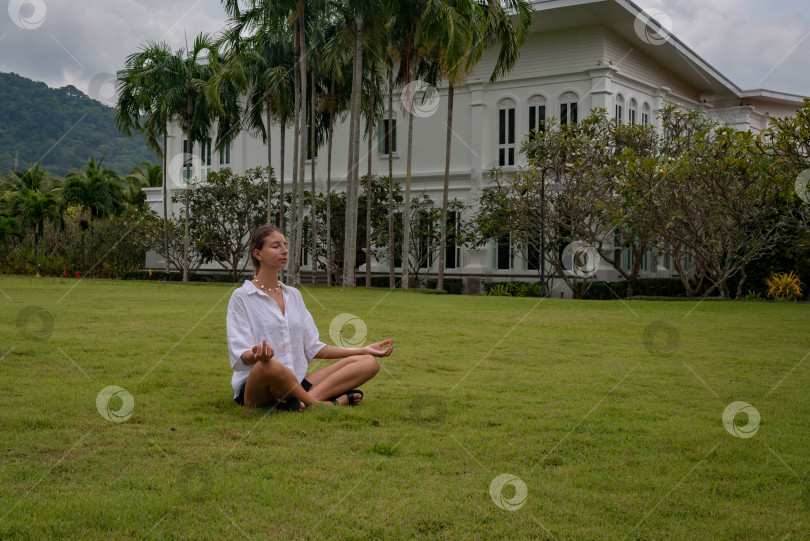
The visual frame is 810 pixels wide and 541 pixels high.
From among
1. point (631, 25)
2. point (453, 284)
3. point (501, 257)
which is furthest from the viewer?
Result: point (501, 257)

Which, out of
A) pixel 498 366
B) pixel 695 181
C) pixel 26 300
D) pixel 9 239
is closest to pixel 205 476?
pixel 498 366

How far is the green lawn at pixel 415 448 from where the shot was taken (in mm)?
3584

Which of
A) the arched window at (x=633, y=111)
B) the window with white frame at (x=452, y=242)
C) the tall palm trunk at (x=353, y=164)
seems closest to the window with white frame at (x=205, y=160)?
the window with white frame at (x=452, y=242)

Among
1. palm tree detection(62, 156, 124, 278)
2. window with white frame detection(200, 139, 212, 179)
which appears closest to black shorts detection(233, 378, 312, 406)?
palm tree detection(62, 156, 124, 278)

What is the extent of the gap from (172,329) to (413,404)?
600 centimetres

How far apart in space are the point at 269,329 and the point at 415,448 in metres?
1.49

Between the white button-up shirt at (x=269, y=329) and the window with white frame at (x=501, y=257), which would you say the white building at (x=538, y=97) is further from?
the white button-up shirt at (x=269, y=329)

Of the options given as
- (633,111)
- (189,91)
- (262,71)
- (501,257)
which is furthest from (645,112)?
(189,91)

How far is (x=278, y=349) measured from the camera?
5.64 meters

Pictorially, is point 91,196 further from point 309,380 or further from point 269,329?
point 269,329

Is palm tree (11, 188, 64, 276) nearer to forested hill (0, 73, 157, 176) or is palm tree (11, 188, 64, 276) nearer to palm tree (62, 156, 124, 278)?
palm tree (62, 156, 124, 278)

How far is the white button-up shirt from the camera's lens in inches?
213

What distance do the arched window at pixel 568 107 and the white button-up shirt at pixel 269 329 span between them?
84.6 feet

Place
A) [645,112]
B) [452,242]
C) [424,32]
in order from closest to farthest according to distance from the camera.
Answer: [424,32] < [452,242] < [645,112]
